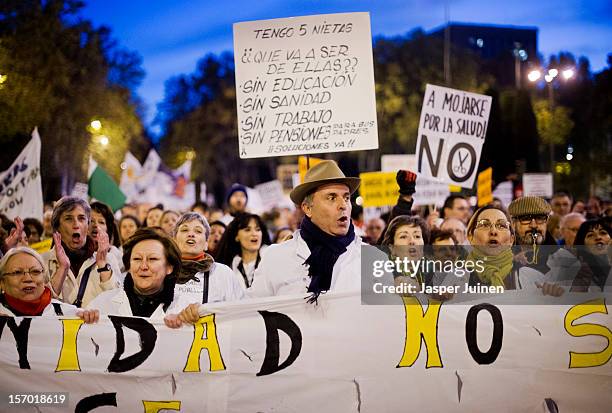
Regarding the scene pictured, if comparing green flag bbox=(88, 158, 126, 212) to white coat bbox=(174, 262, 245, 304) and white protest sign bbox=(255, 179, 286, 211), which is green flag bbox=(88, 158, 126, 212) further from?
white coat bbox=(174, 262, 245, 304)

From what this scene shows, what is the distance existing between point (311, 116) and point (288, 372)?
7.89 feet

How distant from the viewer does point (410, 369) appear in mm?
5035

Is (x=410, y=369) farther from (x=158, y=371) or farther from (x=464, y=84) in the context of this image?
(x=464, y=84)

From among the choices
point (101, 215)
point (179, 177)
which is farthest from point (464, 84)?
point (101, 215)

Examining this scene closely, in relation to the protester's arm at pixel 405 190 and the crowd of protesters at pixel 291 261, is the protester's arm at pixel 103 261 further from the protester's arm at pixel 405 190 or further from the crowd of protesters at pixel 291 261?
the protester's arm at pixel 405 190

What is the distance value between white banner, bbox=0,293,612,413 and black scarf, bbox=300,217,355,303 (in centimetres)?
23

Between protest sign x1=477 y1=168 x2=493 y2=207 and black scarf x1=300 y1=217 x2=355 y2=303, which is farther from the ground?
protest sign x1=477 y1=168 x2=493 y2=207

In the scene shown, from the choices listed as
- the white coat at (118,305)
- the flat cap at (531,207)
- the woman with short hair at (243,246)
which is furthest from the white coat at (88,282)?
the flat cap at (531,207)

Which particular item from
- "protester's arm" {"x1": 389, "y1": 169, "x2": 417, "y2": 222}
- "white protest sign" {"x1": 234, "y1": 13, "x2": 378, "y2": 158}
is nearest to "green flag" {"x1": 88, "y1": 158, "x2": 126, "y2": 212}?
"white protest sign" {"x1": 234, "y1": 13, "x2": 378, "y2": 158}

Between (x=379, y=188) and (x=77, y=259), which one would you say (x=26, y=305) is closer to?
(x=77, y=259)

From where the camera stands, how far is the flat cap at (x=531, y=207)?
6.58m

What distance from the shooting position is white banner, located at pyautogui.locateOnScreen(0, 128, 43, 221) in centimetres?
1080

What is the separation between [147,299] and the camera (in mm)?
5473

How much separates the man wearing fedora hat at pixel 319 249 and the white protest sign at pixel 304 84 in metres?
1.06
